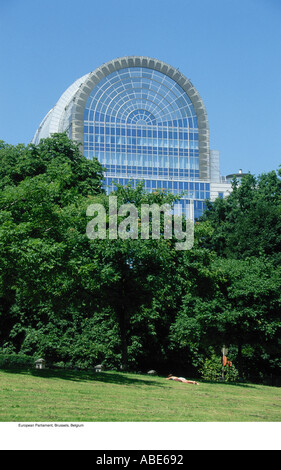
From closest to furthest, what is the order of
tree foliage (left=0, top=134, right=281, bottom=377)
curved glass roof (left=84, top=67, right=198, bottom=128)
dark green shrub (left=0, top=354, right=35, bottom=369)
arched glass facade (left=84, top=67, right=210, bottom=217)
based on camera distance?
tree foliage (left=0, top=134, right=281, bottom=377)
dark green shrub (left=0, top=354, right=35, bottom=369)
curved glass roof (left=84, top=67, right=198, bottom=128)
arched glass facade (left=84, top=67, right=210, bottom=217)

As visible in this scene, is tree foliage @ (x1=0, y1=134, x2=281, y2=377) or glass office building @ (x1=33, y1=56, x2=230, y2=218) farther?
glass office building @ (x1=33, y1=56, x2=230, y2=218)

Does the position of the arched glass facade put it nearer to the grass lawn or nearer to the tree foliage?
the tree foliage

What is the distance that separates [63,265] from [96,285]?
3882 millimetres

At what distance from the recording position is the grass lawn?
43.0ft

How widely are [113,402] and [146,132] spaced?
8773 cm

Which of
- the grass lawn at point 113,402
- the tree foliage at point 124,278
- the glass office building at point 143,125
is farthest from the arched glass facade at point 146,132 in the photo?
the grass lawn at point 113,402

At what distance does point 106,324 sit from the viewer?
123ft

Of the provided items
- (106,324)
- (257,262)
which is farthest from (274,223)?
(106,324)

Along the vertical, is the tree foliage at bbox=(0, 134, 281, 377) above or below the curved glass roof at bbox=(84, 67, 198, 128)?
below

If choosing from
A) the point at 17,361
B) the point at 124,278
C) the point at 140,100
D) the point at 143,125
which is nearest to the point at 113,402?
the point at 124,278

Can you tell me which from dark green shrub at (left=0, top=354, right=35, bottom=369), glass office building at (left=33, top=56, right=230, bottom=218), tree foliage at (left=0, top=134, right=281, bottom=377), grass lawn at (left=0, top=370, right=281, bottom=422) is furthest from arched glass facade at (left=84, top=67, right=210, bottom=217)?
grass lawn at (left=0, top=370, right=281, bottom=422)

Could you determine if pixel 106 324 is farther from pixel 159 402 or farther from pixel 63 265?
pixel 159 402

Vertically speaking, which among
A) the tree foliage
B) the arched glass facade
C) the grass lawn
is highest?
the arched glass facade
